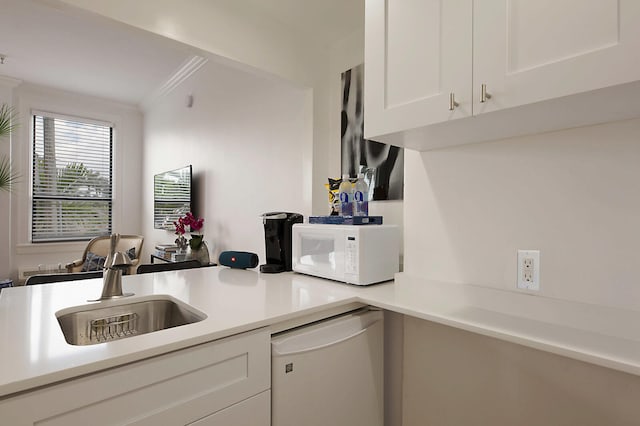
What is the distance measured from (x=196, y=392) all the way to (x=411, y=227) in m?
1.05

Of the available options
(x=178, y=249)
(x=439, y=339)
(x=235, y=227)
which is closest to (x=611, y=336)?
(x=439, y=339)

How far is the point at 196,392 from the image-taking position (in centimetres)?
91

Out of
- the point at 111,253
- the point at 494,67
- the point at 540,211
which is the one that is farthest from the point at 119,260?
the point at 540,211

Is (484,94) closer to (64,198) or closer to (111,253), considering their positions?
(111,253)

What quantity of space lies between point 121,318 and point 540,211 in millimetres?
1559

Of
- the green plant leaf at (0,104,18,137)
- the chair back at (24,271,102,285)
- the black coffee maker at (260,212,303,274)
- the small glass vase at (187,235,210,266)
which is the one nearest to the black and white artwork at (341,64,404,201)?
the black coffee maker at (260,212,303,274)

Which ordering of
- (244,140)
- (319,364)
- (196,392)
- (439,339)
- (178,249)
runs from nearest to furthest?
(196,392)
(319,364)
(439,339)
(244,140)
(178,249)

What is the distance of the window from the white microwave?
4115mm

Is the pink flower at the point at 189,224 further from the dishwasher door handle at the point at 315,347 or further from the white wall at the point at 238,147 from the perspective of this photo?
the dishwasher door handle at the point at 315,347

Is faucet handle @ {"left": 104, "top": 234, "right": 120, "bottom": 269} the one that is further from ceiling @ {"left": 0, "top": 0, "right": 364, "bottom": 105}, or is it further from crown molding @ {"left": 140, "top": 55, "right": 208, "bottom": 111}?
crown molding @ {"left": 140, "top": 55, "right": 208, "bottom": 111}

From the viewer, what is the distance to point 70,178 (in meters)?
4.43

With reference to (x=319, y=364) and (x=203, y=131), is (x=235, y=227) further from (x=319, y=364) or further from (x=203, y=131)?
(x=319, y=364)

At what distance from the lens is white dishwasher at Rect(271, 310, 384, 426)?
3.57 feet

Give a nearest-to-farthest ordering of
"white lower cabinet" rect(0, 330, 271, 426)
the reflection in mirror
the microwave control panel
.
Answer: "white lower cabinet" rect(0, 330, 271, 426)
the microwave control panel
the reflection in mirror
